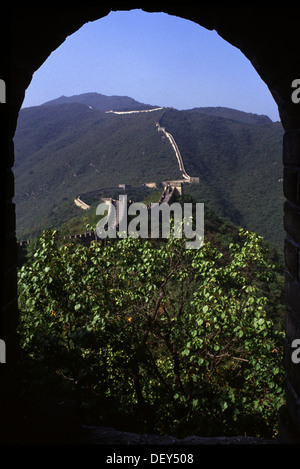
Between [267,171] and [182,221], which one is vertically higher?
[267,171]

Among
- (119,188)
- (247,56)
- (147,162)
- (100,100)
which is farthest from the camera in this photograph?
(100,100)

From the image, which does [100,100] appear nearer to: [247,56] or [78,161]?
[78,161]

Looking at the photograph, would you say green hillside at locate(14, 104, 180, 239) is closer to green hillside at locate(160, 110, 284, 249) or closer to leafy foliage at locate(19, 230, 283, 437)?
green hillside at locate(160, 110, 284, 249)

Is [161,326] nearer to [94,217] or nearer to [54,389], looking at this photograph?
[54,389]

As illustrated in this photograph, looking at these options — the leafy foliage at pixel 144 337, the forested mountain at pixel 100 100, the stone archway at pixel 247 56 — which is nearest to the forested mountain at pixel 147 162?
the leafy foliage at pixel 144 337

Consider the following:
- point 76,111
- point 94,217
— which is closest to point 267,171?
point 94,217

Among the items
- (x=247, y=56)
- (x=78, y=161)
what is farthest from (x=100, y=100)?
(x=247, y=56)
